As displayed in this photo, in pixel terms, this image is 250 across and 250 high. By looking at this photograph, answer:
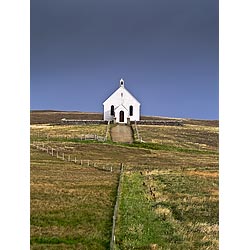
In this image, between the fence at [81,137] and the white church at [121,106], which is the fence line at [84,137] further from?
the white church at [121,106]

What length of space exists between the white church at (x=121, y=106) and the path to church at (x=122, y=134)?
2419mm

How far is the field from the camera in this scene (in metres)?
8.03

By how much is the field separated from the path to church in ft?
24.7

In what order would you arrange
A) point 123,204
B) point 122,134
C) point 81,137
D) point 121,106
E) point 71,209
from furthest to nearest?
point 121,106
point 122,134
point 81,137
point 123,204
point 71,209

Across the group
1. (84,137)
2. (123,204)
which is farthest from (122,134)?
(123,204)

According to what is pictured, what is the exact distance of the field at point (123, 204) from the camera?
26.3 feet

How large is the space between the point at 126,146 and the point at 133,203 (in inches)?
844

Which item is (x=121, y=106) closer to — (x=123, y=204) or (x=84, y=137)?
(x=84, y=137)

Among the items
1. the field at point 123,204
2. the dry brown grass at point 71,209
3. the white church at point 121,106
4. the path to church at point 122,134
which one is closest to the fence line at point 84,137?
the path to church at point 122,134

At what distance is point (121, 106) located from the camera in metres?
48.6

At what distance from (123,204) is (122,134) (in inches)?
1119

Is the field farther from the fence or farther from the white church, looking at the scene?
the white church
